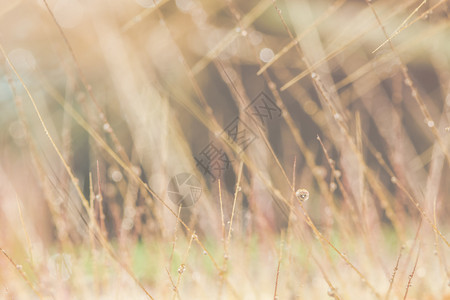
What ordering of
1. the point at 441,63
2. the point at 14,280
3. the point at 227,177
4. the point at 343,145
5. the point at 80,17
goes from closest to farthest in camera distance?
the point at 14,280, the point at 343,145, the point at 227,177, the point at 80,17, the point at 441,63

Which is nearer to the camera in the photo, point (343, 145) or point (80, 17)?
point (343, 145)

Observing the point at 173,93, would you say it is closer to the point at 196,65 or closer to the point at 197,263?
the point at 196,65

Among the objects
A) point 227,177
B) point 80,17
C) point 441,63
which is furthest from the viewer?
point 441,63

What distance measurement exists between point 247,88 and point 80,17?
490mm

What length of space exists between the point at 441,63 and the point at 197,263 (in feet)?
3.02

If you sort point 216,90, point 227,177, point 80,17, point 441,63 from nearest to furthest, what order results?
point 227,177 < point 80,17 < point 441,63 < point 216,90

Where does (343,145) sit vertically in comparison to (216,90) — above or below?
below

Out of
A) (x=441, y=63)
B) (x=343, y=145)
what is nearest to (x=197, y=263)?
(x=343, y=145)

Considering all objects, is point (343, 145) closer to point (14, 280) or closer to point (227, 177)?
point (227, 177)

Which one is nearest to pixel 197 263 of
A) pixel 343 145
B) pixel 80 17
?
pixel 343 145

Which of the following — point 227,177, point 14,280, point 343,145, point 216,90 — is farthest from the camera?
point 216,90

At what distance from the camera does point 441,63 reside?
1.24m

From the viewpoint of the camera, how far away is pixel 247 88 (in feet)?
4.34

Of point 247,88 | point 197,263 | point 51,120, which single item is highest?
point 51,120
